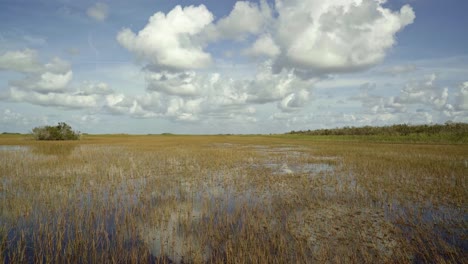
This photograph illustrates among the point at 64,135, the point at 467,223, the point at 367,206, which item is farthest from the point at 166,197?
the point at 64,135

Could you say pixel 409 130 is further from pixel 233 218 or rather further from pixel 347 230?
pixel 233 218

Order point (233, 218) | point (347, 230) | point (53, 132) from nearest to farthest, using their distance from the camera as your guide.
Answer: point (347, 230), point (233, 218), point (53, 132)

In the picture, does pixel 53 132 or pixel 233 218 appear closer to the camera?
pixel 233 218

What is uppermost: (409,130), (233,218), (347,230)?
(409,130)

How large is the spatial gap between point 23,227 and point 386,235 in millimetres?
8825

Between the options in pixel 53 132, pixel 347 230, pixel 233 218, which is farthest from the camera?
pixel 53 132

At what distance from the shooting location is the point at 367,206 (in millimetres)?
8414

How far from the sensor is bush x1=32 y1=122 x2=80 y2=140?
155 feet

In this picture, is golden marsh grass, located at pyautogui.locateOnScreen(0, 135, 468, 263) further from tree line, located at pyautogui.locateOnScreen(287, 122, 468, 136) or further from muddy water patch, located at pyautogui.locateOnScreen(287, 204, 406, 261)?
tree line, located at pyautogui.locateOnScreen(287, 122, 468, 136)

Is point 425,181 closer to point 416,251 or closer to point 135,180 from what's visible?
point 416,251

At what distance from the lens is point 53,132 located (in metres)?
47.8

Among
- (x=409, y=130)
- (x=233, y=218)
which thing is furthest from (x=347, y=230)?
(x=409, y=130)

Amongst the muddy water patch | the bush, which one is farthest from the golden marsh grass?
the bush

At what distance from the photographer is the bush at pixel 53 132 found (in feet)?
155
